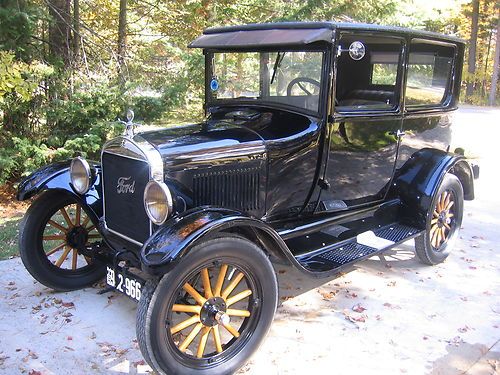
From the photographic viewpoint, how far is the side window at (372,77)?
3910 mm

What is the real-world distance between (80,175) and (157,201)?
1000 mm

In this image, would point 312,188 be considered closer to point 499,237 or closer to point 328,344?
point 328,344

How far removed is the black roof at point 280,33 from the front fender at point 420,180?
1103 mm

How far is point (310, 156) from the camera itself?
3.74 meters

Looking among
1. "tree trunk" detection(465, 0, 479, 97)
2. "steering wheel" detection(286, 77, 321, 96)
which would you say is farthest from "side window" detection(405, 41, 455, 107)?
"tree trunk" detection(465, 0, 479, 97)

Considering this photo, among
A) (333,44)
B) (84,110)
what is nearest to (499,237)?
(333,44)

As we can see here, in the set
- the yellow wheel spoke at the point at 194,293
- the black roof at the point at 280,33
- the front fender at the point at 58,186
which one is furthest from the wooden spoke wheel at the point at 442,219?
the front fender at the point at 58,186

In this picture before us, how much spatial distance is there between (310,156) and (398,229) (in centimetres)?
129

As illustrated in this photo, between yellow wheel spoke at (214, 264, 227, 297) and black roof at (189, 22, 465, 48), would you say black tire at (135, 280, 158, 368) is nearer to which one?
yellow wheel spoke at (214, 264, 227, 297)

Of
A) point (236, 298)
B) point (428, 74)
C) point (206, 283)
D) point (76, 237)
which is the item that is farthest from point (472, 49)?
point (206, 283)

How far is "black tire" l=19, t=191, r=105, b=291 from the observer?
3.82m

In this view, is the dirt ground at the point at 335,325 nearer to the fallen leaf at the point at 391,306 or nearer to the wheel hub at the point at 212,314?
the fallen leaf at the point at 391,306

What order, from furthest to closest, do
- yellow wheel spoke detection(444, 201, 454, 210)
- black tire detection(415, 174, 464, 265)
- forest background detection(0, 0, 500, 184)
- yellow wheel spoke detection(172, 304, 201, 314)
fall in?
forest background detection(0, 0, 500, 184)
yellow wheel spoke detection(444, 201, 454, 210)
black tire detection(415, 174, 464, 265)
yellow wheel spoke detection(172, 304, 201, 314)

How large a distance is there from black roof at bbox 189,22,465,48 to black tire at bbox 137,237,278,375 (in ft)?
4.82
